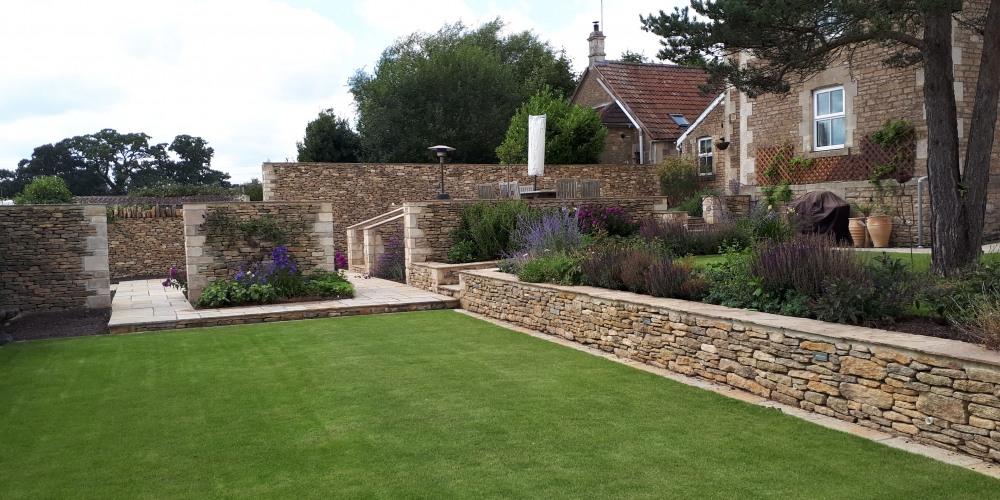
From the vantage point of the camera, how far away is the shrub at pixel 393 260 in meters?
15.2

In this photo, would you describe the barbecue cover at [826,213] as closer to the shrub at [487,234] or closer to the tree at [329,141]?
the shrub at [487,234]

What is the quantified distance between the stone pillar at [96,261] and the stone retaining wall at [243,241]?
1424 mm

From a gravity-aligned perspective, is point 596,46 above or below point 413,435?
above

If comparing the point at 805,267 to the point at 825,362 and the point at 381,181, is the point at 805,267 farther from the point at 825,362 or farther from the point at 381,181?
the point at 381,181

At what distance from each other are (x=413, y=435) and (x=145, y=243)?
16.6 metres

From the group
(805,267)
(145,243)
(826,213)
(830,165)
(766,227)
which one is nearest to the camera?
(805,267)

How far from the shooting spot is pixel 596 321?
792cm

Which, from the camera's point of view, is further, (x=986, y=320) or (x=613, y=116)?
(x=613, y=116)

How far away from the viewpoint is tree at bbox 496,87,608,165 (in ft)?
78.8

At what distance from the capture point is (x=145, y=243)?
19.1 metres

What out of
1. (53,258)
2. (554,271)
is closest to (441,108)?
(53,258)

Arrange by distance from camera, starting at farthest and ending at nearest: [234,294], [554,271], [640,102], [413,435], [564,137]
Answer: [640,102] < [564,137] < [234,294] < [554,271] < [413,435]

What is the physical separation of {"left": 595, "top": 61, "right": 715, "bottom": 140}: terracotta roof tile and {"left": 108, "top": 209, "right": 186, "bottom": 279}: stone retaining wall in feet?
51.0

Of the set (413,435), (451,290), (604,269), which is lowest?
(413,435)
